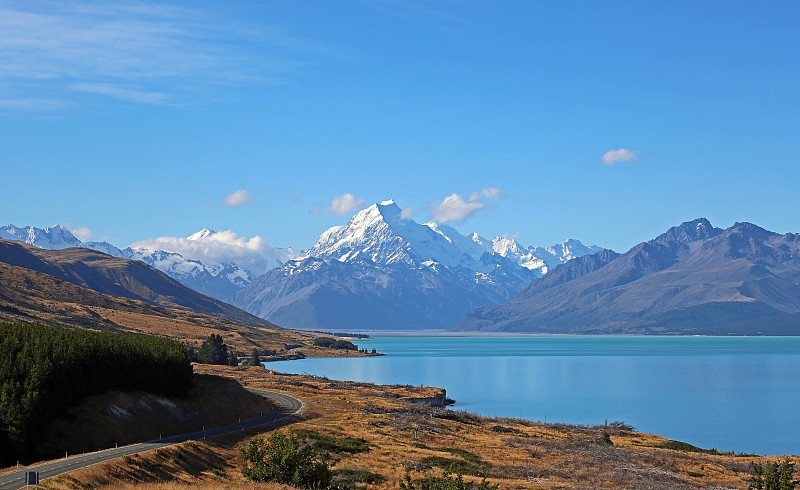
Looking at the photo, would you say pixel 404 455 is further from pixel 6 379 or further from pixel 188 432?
pixel 6 379

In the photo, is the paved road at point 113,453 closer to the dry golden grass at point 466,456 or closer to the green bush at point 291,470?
the dry golden grass at point 466,456

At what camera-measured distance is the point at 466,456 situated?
252 feet

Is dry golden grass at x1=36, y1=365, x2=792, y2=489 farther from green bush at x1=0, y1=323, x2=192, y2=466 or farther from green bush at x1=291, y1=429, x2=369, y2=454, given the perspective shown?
green bush at x1=0, y1=323, x2=192, y2=466

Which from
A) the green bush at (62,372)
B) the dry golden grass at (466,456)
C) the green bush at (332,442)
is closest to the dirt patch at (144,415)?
the green bush at (62,372)

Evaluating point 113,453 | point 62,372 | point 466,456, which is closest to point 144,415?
point 62,372

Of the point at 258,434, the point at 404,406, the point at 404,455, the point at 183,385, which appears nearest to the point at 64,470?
the point at 258,434

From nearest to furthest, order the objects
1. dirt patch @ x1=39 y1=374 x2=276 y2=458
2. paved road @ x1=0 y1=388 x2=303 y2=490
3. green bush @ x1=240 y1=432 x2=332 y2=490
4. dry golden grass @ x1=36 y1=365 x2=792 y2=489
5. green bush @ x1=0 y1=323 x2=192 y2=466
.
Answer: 1. paved road @ x1=0 y1=388 x2=303 y2=490
2. green bush @ x1=240 y1=432 x2=332 y2=490
3. dry golden grass @ x1=36 y1=365 x2=792 y2=489
4. green bush @ x1=0 y1=323 x2=192 y2=466
5. dirt patch @ x1=39 y1=374 x2=276 y2=458

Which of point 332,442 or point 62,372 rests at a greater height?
point 62,372

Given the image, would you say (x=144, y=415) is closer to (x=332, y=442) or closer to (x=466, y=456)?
(x=332, y=442)

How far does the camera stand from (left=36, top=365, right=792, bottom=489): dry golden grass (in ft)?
192

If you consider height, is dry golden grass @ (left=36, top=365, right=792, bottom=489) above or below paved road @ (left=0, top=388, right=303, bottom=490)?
below

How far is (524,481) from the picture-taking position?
213ft

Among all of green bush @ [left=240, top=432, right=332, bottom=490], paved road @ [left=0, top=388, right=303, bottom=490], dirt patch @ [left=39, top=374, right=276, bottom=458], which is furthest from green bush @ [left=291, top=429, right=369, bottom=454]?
green bush @ [left=240, top=432, right=332, bottom=490]

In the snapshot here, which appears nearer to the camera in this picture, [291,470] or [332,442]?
[291,470]
